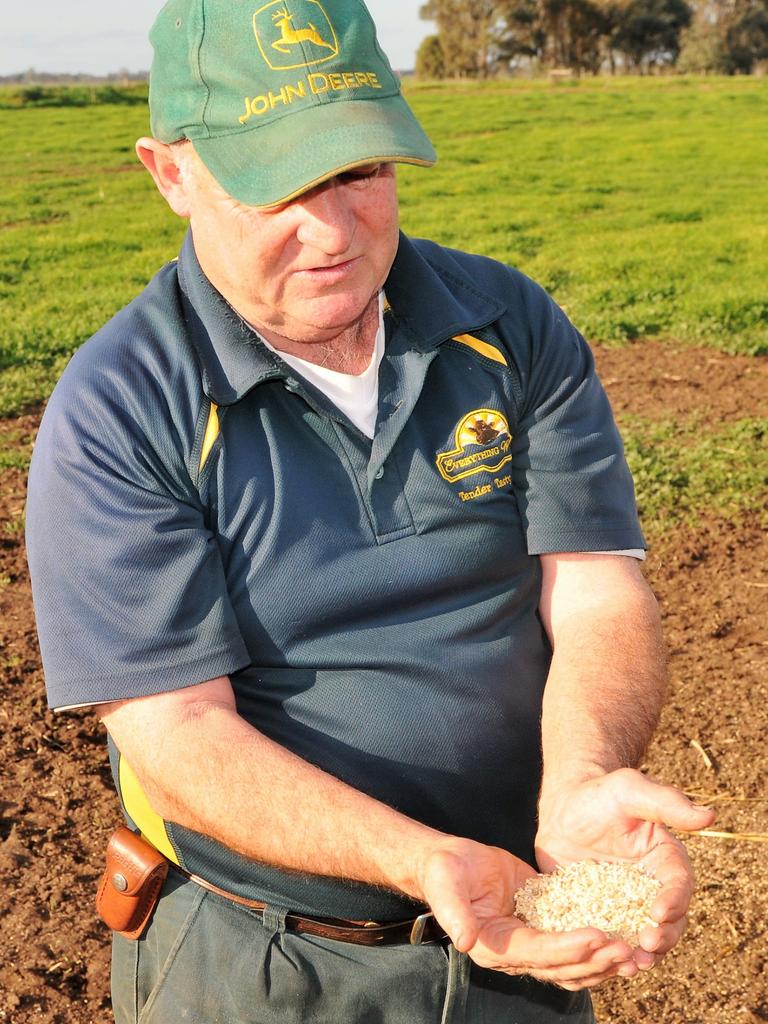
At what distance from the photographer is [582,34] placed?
59562 millimetres

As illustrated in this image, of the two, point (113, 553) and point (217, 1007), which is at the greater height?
point (113, 553)

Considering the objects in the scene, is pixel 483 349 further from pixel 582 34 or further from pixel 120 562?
pixel 582 34

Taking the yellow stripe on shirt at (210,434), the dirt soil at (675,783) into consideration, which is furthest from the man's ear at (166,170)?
the dirt soil at (675,783)

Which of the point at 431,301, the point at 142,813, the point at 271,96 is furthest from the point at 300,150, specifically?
the point at 142,813

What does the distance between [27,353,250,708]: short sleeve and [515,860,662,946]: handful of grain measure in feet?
2.14

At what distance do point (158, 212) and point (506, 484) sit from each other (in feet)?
46.2

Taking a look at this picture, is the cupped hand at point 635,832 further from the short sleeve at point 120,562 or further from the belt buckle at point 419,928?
the short sleeve at point 120,562

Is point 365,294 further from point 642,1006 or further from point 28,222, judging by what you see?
point 28,222

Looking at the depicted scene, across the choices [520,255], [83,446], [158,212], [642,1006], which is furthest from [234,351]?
[158,212]

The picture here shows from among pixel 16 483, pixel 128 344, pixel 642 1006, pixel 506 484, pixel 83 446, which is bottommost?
pixel 642 1006

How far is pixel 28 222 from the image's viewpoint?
1534 cm

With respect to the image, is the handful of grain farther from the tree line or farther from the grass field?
the tree line

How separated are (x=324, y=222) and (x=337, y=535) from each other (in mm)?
537

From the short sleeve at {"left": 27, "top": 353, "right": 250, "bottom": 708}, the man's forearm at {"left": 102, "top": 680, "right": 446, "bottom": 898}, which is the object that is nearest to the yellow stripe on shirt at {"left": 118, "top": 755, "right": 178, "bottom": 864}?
the man's forearm at {"left": 102, "top": 680, "right": 446, "bottom": 898}
